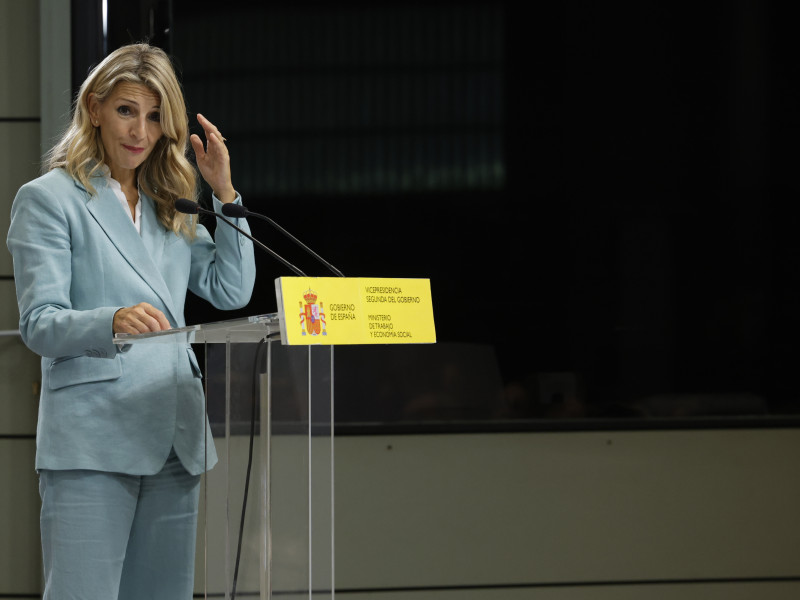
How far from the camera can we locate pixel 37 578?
8.17ft

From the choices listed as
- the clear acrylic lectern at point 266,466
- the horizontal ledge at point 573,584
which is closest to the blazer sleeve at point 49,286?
the clear acrylic lectern at point 266,466

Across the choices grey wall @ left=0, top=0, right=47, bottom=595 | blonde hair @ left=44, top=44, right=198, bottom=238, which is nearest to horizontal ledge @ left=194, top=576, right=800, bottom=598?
grey wall @ left=0, top=0, right=47, bottom=595

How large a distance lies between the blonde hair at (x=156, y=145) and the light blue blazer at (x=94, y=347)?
61 millimetres

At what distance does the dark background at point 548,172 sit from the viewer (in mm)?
2566

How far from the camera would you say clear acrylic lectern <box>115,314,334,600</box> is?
1.23 metres

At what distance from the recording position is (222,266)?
169 centimetres

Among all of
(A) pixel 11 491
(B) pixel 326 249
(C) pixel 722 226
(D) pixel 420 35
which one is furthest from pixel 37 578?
(C) pixel 722 226

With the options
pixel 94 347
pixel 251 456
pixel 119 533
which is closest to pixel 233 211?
pixel 94 347

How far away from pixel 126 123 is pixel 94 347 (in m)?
0.42

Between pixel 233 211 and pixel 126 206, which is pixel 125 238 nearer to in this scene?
pixel 126 206

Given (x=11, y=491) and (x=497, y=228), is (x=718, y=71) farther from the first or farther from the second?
(x=11, y=491)

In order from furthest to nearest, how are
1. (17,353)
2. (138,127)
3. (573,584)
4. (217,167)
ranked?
(573,584) → (17,353) → (217,167) → (138,127)

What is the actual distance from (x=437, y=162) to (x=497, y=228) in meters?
0.27

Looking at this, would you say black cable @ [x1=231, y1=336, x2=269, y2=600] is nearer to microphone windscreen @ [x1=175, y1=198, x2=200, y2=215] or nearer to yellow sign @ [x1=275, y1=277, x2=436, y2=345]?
yellow sign @ [x1=275, y1=277, x2=436, y2=345]
